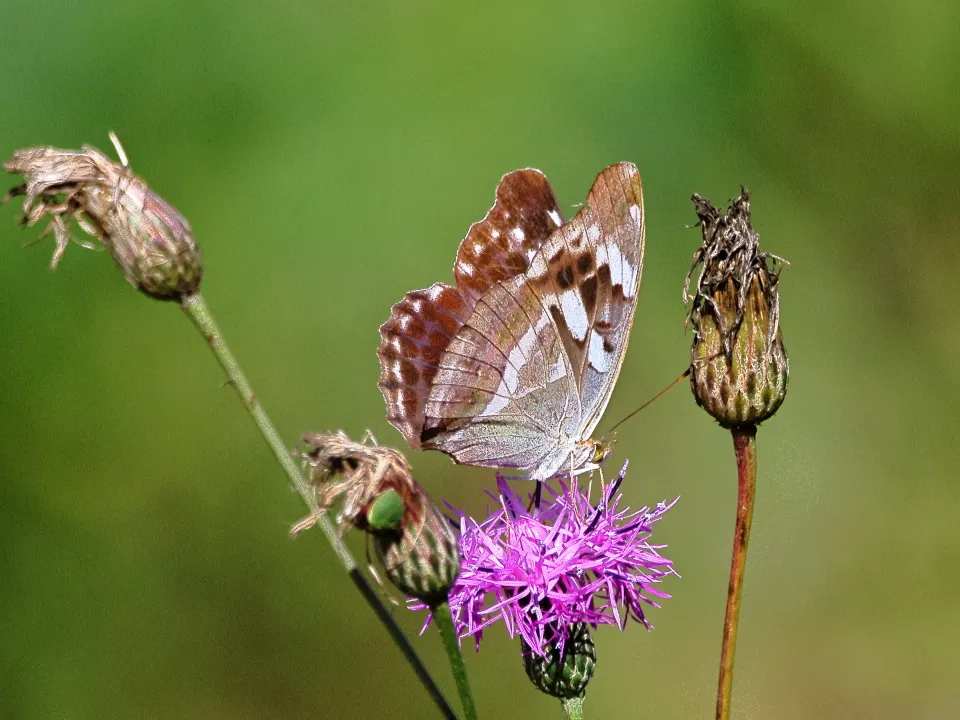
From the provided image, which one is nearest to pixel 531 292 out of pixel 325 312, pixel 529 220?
pixel 529 220

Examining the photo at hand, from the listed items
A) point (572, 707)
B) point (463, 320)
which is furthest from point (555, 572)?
point (463, 320)

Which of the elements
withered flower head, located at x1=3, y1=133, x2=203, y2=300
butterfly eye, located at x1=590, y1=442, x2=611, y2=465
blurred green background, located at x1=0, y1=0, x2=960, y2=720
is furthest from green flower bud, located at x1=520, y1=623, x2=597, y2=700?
blurred green background, located at x1=0, y1=0, x2=960, y2=720

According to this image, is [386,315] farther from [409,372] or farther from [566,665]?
[566,665]

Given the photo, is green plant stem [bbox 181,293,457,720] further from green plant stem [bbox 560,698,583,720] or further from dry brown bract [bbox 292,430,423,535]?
green plant stem [bbox 560,698,583,720]

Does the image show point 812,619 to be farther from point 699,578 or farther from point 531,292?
point 531,292

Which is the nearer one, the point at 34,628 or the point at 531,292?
the point at 531,292
